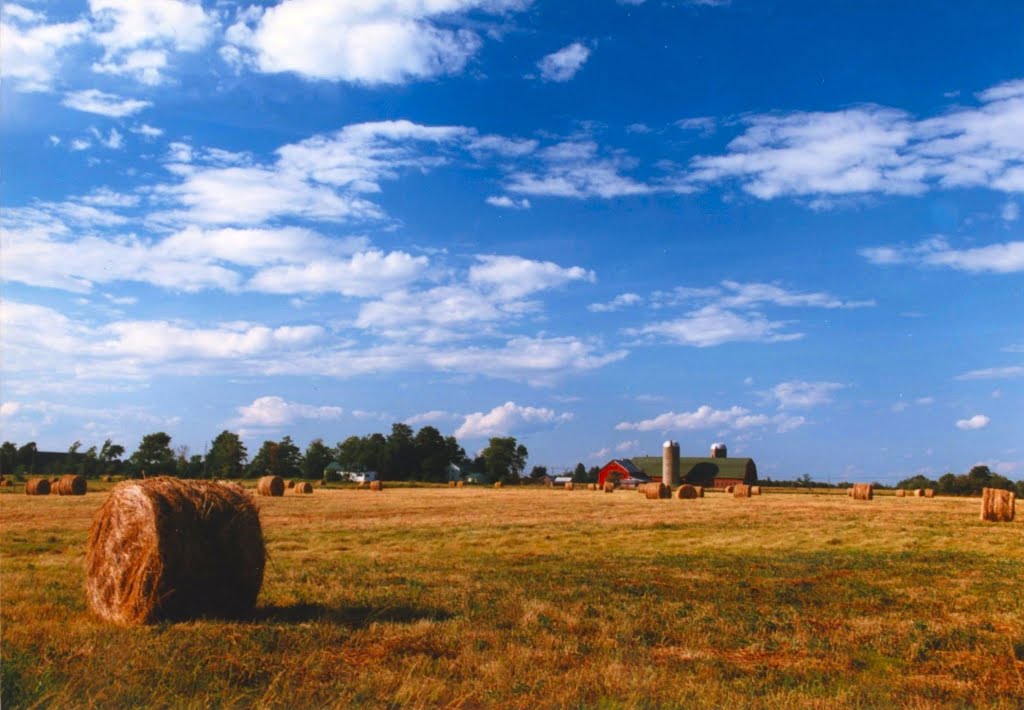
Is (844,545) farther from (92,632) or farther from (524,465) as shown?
(524,465)

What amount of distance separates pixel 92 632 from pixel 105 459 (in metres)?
102

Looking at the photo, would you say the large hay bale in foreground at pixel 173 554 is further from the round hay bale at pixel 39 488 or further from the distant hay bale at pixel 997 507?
the round hay bale at pixel 39 488

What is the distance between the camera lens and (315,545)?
70.9 ft

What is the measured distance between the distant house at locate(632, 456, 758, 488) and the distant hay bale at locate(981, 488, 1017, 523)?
71.2m

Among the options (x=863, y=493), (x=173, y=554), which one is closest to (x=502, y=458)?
(x=863, y=493)

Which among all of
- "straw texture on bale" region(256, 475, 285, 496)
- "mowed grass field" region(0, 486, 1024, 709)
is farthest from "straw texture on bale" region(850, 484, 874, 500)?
"straw texture on bale" region(256, 475, 285, 496)

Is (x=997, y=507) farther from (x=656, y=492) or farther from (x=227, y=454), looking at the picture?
(x=227, y=454)

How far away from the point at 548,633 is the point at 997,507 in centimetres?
2898

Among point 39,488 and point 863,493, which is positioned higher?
point 863,493

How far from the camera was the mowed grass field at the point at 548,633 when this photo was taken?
786 centimetres

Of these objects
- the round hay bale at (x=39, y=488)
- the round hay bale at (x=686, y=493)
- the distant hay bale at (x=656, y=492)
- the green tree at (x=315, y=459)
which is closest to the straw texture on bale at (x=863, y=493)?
the round hay bale at (x=686, y=493)

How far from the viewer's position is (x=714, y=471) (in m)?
108

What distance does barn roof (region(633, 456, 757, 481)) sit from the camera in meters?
107

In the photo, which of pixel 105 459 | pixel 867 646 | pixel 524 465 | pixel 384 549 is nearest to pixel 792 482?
pixel 524 465
